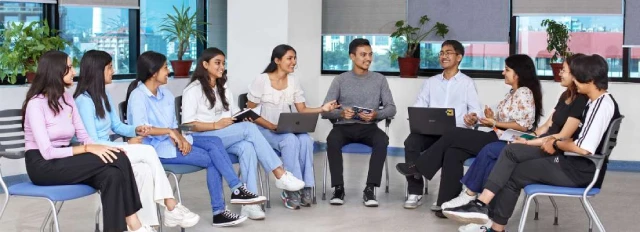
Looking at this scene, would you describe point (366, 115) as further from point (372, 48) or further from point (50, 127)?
point (372, 48)

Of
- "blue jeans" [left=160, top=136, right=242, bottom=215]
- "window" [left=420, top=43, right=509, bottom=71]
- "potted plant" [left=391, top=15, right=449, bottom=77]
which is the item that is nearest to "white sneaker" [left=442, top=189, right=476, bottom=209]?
"blue jeans" [left=160, top=136, right=242, bottom=215]

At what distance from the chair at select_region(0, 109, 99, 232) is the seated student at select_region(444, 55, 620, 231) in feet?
7.35

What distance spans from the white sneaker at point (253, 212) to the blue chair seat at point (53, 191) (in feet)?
4.80

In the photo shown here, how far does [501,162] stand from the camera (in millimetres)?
5273

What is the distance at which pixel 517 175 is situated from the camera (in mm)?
5133

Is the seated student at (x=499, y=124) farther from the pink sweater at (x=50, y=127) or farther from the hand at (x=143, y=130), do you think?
the pink sweater at (x=50, y=127)

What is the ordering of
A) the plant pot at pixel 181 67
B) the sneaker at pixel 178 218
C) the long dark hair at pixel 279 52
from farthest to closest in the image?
the plant pot at pixel 181 67, the long dark hair at pixel 279 52, the sneaker at pixel 178 218

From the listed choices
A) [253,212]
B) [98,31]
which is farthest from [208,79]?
[98,31]

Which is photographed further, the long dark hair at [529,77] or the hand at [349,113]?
the hand at [349,113]

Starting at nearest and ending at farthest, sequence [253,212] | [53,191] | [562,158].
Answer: [53,191] < [562,158] < [253,212]

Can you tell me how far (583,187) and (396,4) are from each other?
Answer: 15.2ft

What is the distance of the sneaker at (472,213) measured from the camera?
17.7 ft

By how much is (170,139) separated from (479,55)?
4507mm

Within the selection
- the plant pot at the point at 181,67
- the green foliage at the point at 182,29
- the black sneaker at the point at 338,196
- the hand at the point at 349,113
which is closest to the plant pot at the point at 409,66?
the green foliage at the point at 182,29
